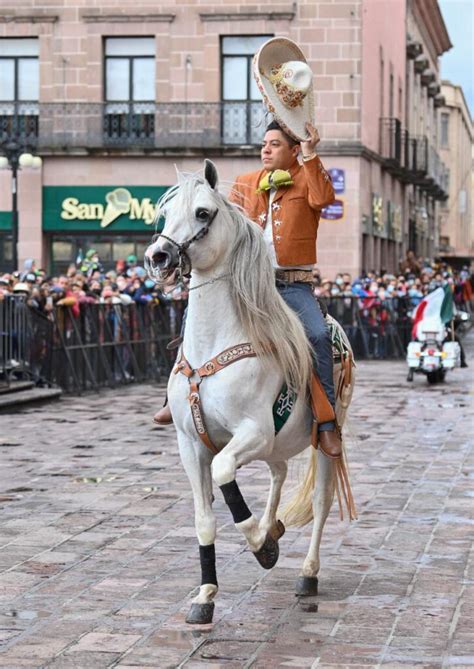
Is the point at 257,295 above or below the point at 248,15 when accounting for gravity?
below

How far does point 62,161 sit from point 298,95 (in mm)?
29014

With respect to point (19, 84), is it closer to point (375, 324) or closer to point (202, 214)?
point (375, 324)

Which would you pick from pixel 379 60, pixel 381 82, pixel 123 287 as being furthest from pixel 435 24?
pixel 123 287

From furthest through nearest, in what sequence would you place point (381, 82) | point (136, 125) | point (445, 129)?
point (445, 129) < point (381, 82) < point (136, 125)

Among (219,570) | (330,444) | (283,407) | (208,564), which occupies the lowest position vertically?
(219,570)

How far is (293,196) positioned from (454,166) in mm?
82493

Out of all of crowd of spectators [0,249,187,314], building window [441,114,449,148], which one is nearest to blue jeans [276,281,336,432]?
crowd of spectators [0,249,187,314]

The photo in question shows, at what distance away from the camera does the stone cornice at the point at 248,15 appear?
35.7m

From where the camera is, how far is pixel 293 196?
7434 millimetres

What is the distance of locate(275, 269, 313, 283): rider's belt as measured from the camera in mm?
7461

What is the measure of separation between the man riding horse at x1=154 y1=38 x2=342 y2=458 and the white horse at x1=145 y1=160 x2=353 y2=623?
35 cm

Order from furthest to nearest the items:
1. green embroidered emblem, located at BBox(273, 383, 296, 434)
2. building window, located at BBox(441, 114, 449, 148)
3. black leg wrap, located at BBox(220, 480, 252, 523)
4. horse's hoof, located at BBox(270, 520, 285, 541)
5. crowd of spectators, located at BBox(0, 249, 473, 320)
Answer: building window, located at BBox(441, 114, 449, 148), crowd of spectators, located at BBox(0, 249, 473, 320), horse's hoof, located at BBox(270, 520, 285, 541), green embroidered emblem, located at BBox(273, 383, 296, 434), black leg wrap, located at BBox(220, 480, 252, 523)

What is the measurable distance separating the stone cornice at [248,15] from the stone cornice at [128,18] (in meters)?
0.88

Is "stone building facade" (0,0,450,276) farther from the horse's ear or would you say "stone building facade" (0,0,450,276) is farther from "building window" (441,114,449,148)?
"building window" (441,114,449,148)
